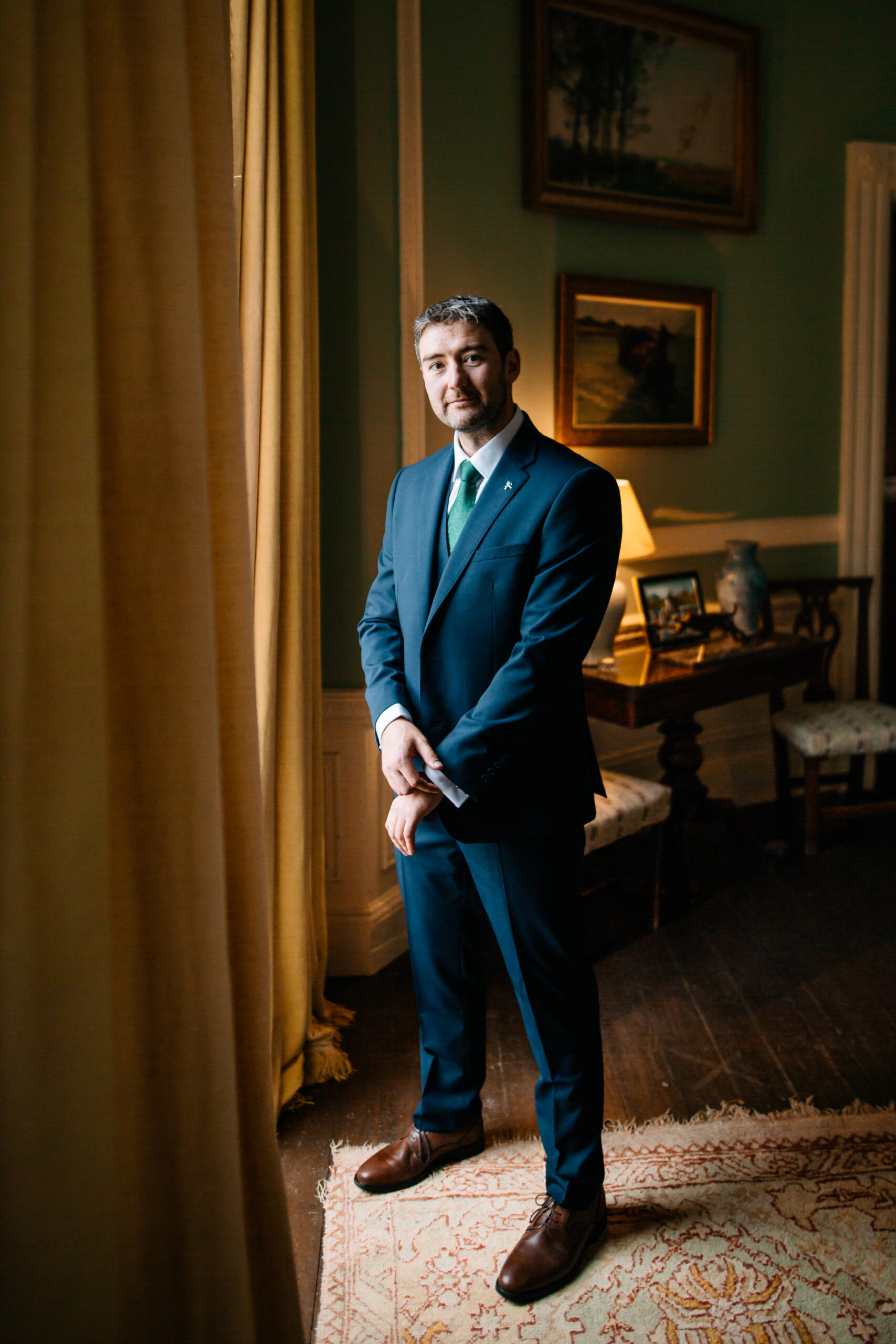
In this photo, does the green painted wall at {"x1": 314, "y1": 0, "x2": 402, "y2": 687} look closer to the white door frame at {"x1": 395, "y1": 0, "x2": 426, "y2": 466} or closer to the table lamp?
the white door frame at {"x1": 395, "y1": 0, "x2": 426, "y2": 466}

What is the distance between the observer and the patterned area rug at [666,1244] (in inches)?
63.9

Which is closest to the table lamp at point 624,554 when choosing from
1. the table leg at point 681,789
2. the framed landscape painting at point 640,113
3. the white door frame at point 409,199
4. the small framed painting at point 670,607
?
the small framed painting at point 670,607

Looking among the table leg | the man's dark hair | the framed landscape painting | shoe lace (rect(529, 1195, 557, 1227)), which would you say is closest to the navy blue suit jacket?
the man's dark hair

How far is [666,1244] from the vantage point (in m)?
1.80

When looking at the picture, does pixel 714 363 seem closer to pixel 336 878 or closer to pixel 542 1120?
pixel 336 878

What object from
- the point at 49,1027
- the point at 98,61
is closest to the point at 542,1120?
the point at 49,1027

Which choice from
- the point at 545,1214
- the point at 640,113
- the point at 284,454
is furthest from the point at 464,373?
the point at 640,113

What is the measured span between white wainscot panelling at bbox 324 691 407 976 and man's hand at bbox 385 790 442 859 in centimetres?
104

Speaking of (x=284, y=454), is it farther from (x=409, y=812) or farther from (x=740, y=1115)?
(x=740, y=1115)

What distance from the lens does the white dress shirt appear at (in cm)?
165

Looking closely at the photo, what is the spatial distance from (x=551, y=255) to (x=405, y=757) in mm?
2401

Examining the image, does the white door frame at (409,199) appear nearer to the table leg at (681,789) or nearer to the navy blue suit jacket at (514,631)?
the navy blue suit jacket at (514,631)

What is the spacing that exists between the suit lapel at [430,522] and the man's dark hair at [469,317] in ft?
0.70

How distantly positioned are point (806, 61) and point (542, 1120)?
4.10m
